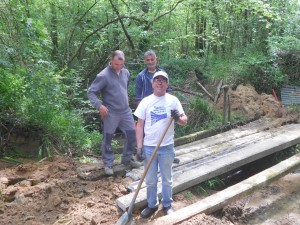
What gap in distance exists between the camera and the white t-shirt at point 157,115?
3.56 m

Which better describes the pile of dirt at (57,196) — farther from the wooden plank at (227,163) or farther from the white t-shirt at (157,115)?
the white t-shirt at (157,115)

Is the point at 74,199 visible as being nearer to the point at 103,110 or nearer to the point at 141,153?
the point at 141,153

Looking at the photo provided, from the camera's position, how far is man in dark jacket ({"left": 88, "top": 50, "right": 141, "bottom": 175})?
14.5 ft

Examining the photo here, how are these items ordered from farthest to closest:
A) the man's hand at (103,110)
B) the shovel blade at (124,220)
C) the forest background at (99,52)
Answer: the forest background at (99,52) < the man's hand at (103,110) < the shovel blade at (124,220)

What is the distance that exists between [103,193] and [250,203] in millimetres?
2424

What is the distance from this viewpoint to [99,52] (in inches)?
410

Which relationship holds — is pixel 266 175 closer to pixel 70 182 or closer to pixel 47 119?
pixel 70 182

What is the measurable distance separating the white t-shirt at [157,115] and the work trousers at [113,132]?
1.03 meters

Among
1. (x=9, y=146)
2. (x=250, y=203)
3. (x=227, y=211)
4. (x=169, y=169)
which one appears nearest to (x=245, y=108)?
(x=250, y=203)

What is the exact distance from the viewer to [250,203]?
4879 mm

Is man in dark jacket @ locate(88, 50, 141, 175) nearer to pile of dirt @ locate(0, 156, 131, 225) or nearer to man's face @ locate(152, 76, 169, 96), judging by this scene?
pile of dirt @ locate(0, 156, 131, 225)

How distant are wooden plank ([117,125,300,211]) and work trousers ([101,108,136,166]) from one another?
83 cm

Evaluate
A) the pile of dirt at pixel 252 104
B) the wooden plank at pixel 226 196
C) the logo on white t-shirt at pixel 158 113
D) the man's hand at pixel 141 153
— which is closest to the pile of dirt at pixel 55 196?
the man's hand at pixel 141 153

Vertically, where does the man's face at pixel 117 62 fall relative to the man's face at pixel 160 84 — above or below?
above
